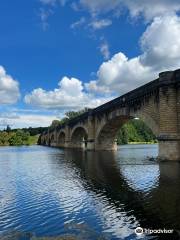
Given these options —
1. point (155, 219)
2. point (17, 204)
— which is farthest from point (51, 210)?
point (155, 219)

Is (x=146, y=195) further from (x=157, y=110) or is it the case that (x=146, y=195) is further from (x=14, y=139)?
(x=14, y=139)

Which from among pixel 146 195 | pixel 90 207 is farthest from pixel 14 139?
pixel 90 207

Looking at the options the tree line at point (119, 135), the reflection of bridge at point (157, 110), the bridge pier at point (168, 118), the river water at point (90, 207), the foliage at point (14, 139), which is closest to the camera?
the river water at point (90, 207)

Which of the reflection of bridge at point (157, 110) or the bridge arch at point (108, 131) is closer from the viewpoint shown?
the reflection of bridge at point (157, 110)

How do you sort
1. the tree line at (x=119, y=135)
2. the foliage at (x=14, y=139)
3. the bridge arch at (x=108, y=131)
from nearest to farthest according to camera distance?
the bridge arch at (x=108, y=131)
the tree line at (x=119, y=135)
the foliage at (x=14, y=139)

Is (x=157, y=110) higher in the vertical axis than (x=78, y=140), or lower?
higher

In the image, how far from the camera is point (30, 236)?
10758 mm

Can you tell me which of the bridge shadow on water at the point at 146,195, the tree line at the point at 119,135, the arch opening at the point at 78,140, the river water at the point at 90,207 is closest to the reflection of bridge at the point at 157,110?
the bridge shadow on water at the point at 146,195

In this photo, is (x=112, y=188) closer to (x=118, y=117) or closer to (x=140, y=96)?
(x=140, y=96)

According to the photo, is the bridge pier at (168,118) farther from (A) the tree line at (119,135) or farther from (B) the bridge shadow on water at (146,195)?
(A) the tree line at (119,135)

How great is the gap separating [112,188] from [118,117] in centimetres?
3127

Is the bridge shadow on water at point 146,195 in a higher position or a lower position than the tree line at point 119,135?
lower

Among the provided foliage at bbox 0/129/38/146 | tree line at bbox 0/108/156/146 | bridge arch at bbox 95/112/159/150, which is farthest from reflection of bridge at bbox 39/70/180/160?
foliage at bbox 0/129/38/146

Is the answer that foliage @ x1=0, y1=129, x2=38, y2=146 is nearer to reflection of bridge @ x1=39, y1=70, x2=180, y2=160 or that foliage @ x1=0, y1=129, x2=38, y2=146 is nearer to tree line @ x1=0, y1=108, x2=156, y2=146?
tree line @ x1=0, y1=108, x2=156, y2=146
